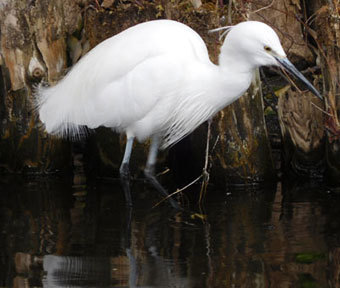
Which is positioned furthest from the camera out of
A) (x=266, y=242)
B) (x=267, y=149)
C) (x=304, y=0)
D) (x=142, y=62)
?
(x=304, y=0)

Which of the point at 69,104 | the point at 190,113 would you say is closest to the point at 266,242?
the point at 190,113

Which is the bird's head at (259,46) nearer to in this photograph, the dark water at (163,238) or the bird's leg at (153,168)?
the dark water at (163,238)

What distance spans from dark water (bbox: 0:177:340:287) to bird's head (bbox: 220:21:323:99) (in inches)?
41.9

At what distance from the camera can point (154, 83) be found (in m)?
5.42

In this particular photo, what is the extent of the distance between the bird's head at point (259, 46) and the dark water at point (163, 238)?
1.06 meters

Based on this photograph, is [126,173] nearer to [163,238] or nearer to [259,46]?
[163,238]

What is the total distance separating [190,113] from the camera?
5.47m

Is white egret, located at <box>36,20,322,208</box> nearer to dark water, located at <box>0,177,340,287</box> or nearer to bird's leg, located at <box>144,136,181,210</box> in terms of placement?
bird's leg, located at <box>144,136,181,210</box>

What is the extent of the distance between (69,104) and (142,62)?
2.44 ft

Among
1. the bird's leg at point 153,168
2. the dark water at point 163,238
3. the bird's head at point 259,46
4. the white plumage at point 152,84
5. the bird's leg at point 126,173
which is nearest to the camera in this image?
the dark water at point 163,238

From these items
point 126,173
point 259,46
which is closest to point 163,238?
point 126,173

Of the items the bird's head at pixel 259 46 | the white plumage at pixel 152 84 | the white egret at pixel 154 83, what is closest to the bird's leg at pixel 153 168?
the white egret at pixel 154 83

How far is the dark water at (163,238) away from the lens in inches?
165

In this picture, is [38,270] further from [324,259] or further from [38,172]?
[38,172]
